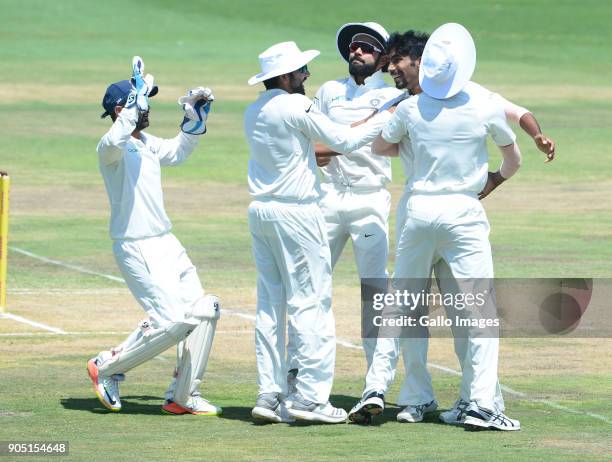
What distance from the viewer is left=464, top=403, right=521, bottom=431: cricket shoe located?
410 inches

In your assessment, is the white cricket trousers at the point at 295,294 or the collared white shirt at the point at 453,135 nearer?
the collared white shirt at the point at 453,135

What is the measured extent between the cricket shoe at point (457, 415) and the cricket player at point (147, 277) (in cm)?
157

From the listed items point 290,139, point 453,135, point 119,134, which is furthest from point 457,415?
point 119,134

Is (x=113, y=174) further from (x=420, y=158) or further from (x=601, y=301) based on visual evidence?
(x=601, y=301)

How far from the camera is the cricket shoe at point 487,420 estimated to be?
34.2 ft

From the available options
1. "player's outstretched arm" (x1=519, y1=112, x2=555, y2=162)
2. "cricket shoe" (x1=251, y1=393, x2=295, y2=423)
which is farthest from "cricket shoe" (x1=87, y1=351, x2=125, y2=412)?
"player's outstretched arm" (x1=519, y1=112, x2=555, y2=162)

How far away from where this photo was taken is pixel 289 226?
35.3ft

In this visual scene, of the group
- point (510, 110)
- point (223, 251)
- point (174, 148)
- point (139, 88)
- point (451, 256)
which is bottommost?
point (223, 251)

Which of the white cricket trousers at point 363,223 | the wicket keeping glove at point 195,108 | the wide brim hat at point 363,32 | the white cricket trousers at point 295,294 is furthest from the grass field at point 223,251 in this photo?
the wide brim hat at point 363,32

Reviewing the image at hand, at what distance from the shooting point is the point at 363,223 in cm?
1167

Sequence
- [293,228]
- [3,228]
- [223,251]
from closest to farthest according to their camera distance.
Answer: [293,228], [3,228], [223,251]

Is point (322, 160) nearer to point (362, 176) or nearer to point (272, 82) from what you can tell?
point (362, 176)

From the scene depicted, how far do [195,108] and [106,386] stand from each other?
2087 millimetres

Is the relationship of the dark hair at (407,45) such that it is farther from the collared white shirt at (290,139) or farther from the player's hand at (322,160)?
the player's hand at (322,160)
